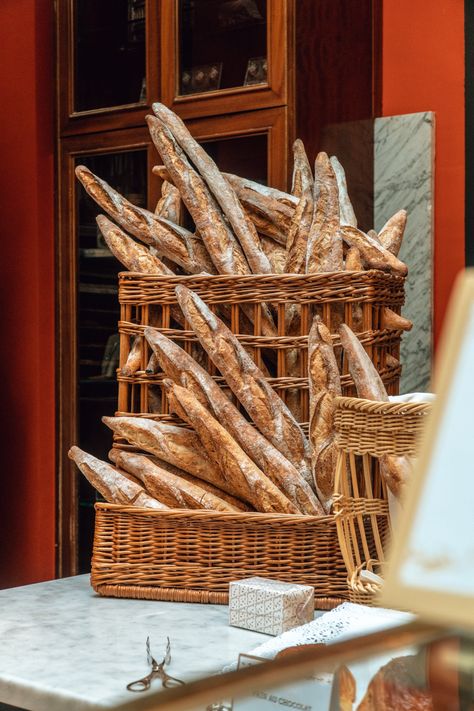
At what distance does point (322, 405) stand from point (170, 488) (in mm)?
291

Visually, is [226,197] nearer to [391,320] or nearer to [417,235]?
[391,320]

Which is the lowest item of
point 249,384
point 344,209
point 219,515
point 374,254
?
point 219,515

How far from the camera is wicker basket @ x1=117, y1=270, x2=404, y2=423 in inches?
61.1

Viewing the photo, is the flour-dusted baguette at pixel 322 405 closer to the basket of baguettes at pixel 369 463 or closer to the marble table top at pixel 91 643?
the basket of baguettes at pixel 369 463

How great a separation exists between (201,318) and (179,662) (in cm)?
60

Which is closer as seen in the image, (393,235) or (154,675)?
(154,675)

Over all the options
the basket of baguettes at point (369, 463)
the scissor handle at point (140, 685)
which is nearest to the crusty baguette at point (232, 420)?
the basket of baguettes at point (369, 463)

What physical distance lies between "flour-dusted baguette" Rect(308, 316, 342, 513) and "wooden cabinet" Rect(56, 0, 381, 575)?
0.99 metres

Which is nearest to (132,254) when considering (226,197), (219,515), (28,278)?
(226,197)

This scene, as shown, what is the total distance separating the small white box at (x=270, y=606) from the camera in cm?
130

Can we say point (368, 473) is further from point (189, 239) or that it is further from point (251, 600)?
point (189, 239)

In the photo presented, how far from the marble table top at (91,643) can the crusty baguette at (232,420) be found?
22 cm

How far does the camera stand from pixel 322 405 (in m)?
1.49

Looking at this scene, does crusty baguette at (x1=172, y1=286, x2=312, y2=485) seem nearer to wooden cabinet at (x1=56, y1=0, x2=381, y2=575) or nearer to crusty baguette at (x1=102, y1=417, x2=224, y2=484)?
crusty baguette at (x1=102, y1=417, x2=224, y2=484)
